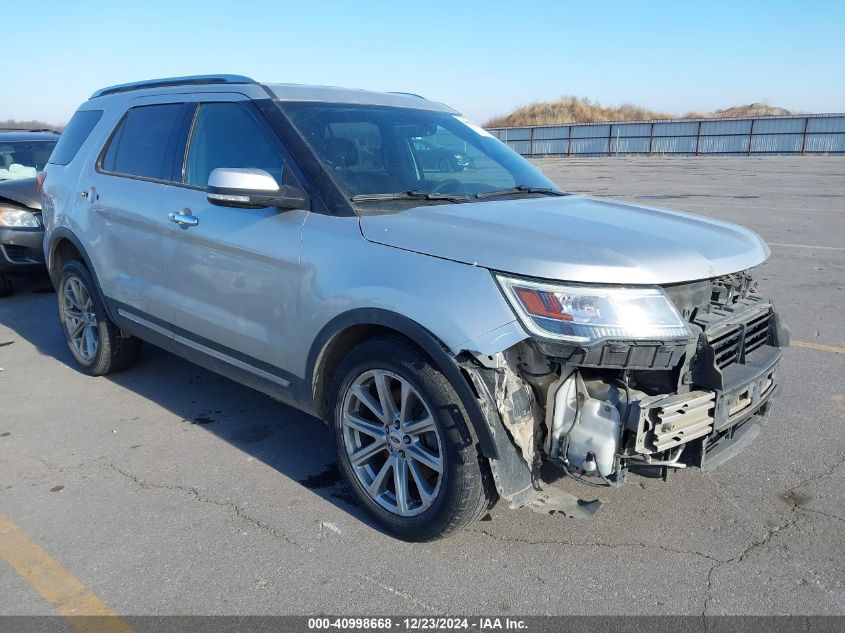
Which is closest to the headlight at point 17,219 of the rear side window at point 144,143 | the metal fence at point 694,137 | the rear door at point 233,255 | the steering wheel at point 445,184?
the rear side window at point 144,143

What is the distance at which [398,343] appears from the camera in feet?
9.94

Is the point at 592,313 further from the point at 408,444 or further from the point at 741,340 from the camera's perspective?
the point at 408,444

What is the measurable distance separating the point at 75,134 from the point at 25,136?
484cm

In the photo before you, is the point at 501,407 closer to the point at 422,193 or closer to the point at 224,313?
the point at 422,193

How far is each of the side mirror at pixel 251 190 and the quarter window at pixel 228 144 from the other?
0.20 m

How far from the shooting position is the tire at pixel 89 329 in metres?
5.17

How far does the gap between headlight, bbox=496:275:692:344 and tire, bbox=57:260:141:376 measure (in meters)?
3.57

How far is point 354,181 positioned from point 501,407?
142cm

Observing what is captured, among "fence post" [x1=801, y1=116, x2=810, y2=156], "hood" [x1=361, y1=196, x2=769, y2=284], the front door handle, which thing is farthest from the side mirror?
"fence post" [x1=801, y1=116, x2=810, y2=156]

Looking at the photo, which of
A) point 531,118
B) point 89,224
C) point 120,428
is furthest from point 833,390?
point 531,118

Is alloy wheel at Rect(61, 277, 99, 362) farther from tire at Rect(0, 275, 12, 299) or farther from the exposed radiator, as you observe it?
the exposed radiator

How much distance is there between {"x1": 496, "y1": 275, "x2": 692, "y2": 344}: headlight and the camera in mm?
2660

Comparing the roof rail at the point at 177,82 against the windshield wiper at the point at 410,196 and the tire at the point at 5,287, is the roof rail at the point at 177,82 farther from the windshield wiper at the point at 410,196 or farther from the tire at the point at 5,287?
the tire at the point at 5,287

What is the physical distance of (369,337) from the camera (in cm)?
328
